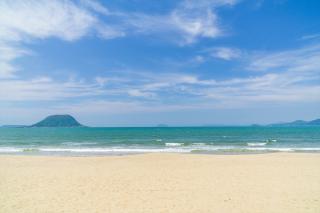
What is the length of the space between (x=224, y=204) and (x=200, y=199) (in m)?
0.74

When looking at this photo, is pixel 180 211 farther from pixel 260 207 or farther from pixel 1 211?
pixel 1 211

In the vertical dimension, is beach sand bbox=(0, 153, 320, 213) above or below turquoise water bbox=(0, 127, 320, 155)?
below

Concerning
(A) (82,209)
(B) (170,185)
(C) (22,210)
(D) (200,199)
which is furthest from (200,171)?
(C) (22,210)

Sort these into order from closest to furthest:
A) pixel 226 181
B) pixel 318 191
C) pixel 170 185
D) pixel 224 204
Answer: pixel 224 204, pixel 318 191, pixel 170 185, pixel 226 181

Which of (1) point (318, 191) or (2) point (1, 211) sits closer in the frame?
(2) point (1, 211)

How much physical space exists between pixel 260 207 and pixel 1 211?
21.9ft

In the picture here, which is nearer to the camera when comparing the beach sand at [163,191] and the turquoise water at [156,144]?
the beach sand at [163,191]

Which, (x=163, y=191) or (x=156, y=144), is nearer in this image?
(x=163, y=191)

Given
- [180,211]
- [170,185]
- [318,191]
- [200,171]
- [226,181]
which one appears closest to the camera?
[180,211]

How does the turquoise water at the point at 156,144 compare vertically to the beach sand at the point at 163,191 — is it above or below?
above

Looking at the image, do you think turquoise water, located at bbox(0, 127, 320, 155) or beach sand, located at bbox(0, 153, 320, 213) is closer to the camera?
beach sand, located at bbox(0, 153, 320, 213)

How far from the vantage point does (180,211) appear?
676 centimetres

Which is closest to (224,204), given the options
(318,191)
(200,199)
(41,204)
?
(200,199)

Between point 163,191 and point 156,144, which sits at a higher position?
point 156,144
